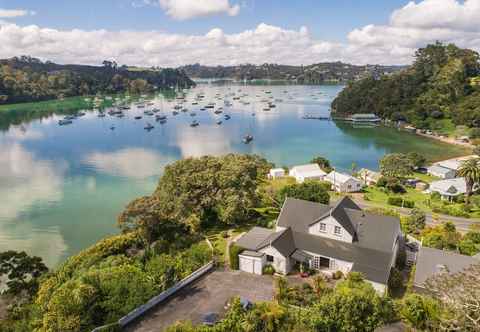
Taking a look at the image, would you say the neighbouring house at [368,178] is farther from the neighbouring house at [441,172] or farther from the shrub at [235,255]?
the shrub at [235,255]

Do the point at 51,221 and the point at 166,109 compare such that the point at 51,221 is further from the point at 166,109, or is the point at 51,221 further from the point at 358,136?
the point at 166,109

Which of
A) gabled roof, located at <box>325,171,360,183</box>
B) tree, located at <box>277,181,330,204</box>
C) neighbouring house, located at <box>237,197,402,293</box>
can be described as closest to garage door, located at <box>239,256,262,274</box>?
neighbouring house, located at <box>237,197,402,293</box>

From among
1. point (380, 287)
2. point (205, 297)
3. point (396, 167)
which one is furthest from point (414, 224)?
point (205, 297)

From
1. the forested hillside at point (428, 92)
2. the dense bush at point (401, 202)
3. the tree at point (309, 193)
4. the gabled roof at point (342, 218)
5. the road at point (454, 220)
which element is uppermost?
the forested hillside at point (428, 92)

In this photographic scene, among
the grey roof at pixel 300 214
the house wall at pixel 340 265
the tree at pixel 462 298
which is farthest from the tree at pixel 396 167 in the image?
the tree at pixel 462 298

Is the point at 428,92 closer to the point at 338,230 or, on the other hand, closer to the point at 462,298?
the point at 338,230

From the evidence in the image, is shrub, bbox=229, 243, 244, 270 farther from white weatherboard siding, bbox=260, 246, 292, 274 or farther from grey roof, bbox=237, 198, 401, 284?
white weatherboard siding, bbox=260, 246, 292, 274

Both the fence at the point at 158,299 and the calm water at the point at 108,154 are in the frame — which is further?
the calm water at the point at 108,154
